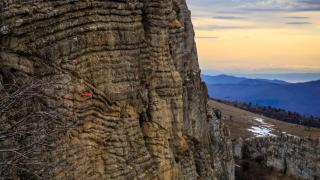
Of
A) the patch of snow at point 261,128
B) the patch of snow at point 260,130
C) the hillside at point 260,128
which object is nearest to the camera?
the hillside at point 260,128

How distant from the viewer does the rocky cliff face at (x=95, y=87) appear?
17047 millimetres

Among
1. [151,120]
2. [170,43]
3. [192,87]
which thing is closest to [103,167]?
[151,120]

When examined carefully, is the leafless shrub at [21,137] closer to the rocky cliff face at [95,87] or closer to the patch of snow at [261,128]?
the rocky cliff face at [95,87]

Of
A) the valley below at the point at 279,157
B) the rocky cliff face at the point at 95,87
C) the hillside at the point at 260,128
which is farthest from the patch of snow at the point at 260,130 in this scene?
the rocky cliff face at the point at 95,87

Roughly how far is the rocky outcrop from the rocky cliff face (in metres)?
56.8

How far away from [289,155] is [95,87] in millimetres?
66483

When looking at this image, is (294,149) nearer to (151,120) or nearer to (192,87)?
(192,87)

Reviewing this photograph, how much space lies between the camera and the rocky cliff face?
671 inches

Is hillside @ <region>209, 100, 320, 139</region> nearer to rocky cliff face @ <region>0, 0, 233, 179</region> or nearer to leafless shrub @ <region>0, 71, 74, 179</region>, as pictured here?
rocky cliff face @ <region>0, 0, 233, 179</region>

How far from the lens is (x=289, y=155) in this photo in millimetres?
84500

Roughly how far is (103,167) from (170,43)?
7.62 meters

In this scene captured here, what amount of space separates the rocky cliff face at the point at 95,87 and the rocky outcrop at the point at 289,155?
5677cm

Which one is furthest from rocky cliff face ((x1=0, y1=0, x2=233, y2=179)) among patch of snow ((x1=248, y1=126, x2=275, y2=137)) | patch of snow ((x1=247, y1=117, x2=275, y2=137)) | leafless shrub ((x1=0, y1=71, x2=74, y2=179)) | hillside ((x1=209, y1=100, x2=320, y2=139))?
patch of snow ((x1=248, y1=126, x2=275, y2=137))

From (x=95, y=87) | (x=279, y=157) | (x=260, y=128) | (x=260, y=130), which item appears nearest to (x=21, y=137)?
(x=95, y=87)
